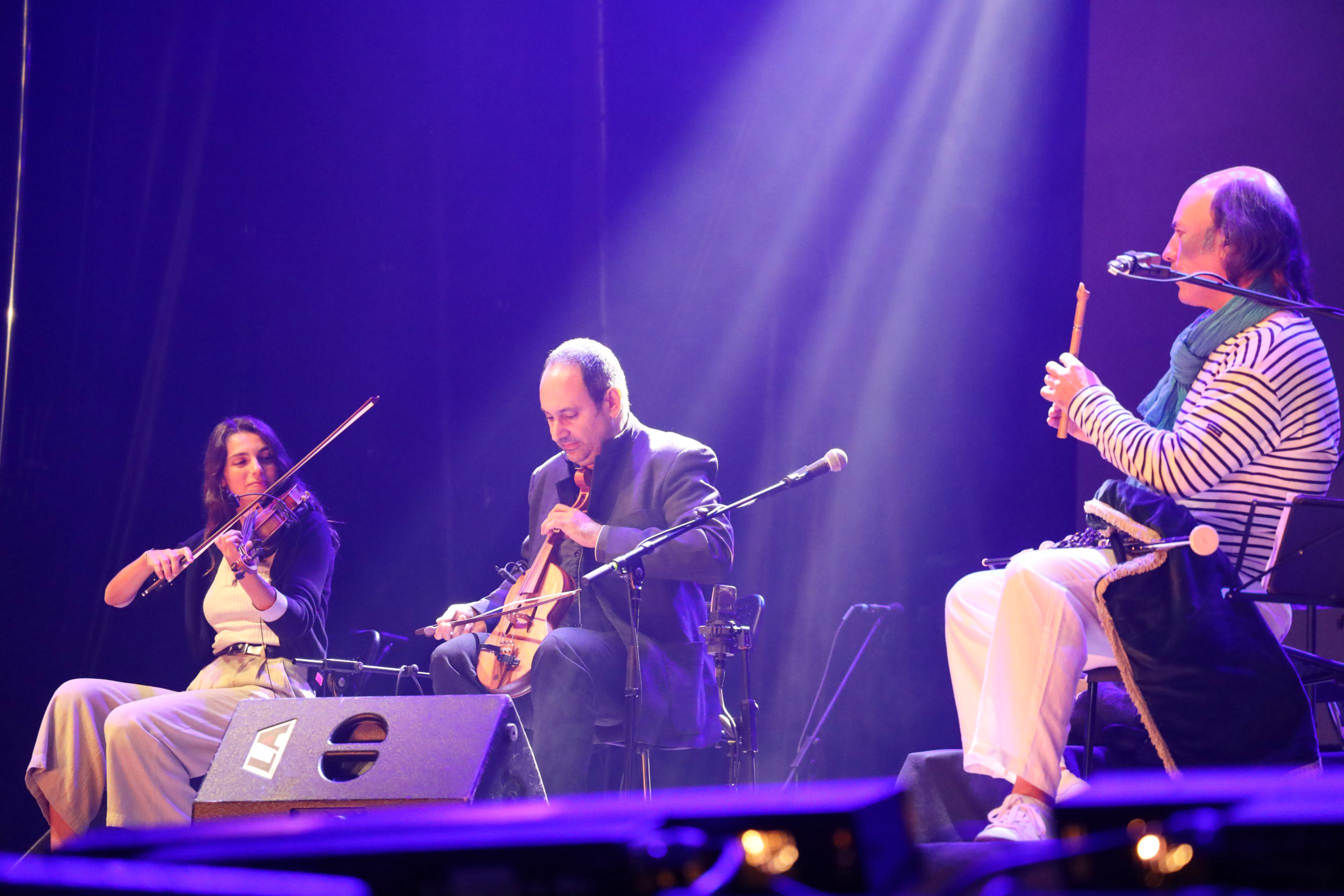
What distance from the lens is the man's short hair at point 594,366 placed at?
3064 millimetres

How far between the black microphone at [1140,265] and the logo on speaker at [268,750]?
1758 mm

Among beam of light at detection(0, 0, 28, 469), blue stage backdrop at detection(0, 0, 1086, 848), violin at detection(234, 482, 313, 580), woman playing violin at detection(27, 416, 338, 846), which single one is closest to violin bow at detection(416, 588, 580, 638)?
woman playing violin at detection(27, 416, 338, 846)

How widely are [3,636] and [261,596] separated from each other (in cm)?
123

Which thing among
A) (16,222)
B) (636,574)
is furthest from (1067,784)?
(16,222)

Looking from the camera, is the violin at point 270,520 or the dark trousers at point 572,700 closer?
the dark trousers at point 572,700

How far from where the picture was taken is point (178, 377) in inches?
156

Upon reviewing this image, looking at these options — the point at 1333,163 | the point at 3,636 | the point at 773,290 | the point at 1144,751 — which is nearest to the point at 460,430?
the point at 773,290

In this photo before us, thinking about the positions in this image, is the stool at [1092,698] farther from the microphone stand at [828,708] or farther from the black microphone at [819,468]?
the microphone stand at [828,708]

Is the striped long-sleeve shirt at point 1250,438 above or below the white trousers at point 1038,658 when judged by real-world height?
above

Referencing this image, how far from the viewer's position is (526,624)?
9.48 ft

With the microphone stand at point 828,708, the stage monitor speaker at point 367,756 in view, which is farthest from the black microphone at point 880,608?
the stage monitor speaker at point 367,756

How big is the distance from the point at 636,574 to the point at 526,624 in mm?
483

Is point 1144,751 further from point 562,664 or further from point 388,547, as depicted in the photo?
point 388,547

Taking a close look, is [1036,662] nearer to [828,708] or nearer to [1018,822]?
[1018,822]
